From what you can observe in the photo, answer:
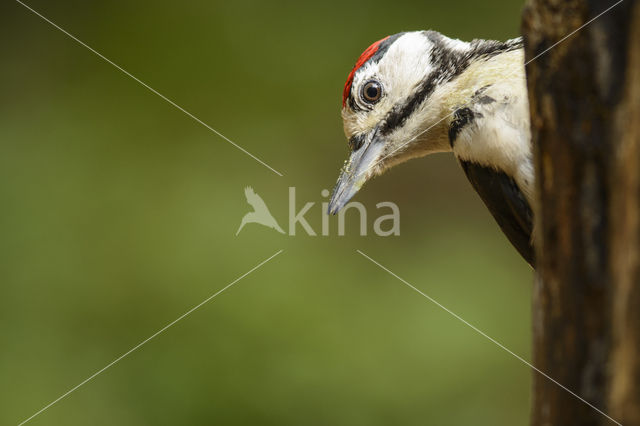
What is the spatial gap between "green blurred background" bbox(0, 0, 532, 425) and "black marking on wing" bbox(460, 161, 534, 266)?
1940mm

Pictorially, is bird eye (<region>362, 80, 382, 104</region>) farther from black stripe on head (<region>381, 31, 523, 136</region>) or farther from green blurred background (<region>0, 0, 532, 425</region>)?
green blurred background (<region>0, 0, 532, 425</region>)

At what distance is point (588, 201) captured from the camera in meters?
0.71

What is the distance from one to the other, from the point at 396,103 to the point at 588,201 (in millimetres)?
1133

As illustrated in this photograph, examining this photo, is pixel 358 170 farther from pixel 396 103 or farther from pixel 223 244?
pixel 223 244

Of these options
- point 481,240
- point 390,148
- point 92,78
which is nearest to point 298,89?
point 92,78

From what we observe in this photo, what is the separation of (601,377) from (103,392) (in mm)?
3080

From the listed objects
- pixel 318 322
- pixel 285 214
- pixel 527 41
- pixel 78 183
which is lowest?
pixel 318 322

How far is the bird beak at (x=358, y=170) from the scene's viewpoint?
71.9 inches

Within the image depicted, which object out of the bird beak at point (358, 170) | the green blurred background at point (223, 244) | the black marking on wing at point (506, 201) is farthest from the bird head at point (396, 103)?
the green blurred background at point (223, 244)

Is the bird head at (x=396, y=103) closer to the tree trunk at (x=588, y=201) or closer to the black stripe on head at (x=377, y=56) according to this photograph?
the black stripe on head at (x=377, y=56)

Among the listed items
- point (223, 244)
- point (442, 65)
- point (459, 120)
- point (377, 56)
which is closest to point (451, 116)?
point (459, 120)

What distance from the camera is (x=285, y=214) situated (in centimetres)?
407

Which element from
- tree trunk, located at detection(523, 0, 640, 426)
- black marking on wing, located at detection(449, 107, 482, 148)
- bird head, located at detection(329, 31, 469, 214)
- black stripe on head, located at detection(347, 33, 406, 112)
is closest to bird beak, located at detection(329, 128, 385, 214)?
bird head, located at detection(329, 31, 469, 214)

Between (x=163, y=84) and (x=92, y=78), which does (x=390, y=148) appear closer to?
(x=163, y=84)
